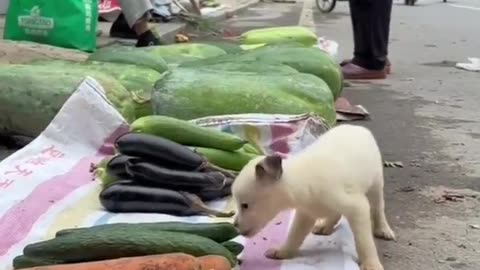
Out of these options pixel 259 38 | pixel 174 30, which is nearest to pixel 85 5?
pixel 259 38

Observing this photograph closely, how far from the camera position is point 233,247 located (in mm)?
3027

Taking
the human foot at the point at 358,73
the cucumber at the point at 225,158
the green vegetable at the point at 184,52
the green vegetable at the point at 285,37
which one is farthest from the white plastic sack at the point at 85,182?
the human foot at the point at 358,73

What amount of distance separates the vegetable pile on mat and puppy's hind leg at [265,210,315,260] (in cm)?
139

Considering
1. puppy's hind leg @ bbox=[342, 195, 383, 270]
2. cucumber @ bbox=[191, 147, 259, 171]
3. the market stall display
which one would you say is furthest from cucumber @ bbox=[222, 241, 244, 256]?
cucumber @ bbox=[191, 147, 259, 171]

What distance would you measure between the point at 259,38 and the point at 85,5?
1.33 m

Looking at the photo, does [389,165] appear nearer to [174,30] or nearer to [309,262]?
[309,262]

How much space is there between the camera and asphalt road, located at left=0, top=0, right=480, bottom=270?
3.63 m

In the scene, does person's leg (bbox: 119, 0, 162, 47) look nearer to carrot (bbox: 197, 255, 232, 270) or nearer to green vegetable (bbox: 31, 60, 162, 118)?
green vegetable (bbox: 31, 60, 162, 118)

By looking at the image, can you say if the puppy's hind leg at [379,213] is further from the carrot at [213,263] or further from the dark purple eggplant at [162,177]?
the carrot at [213,263]

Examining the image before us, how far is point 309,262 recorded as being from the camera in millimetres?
3168

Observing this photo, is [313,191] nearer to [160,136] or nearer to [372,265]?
[372,265]

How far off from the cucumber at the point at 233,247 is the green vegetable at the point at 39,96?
1.82 meters

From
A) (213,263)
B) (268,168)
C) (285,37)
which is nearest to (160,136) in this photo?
(268,168)

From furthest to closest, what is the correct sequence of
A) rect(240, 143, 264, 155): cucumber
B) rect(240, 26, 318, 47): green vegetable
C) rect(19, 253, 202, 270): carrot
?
rect(240, 26, 318, 47): green vegetable → rect(240, 143, 264, 155): cucumber → rect(19, 253, 202, 270): carrot
